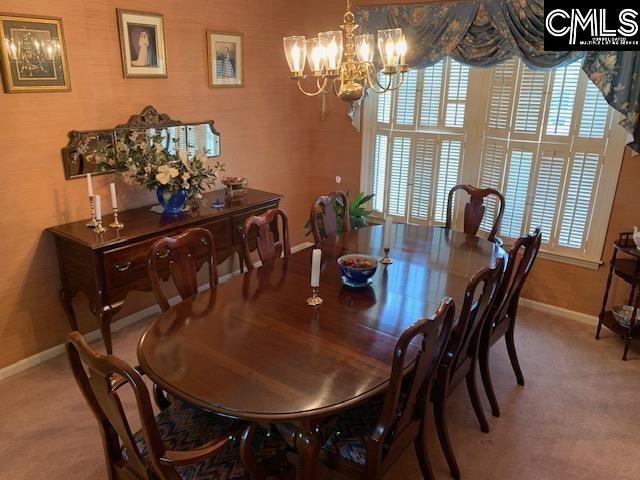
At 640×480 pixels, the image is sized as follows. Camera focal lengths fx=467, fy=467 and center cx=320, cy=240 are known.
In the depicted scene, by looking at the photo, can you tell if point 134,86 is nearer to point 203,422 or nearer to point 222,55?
point 222,55

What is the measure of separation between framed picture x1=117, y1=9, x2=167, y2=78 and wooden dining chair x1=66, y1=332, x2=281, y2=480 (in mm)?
2247

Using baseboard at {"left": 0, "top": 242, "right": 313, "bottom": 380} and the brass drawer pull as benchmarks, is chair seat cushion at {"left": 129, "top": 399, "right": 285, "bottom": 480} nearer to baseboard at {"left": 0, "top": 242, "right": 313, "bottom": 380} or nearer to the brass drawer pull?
the brass drawer pull

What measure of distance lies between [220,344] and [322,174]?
3081 millimetres

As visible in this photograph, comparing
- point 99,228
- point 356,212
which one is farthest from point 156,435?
point 356,212

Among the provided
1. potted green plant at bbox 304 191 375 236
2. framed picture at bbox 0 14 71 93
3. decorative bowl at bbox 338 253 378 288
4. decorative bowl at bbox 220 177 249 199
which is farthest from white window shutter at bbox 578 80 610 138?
framed picture at bbox 0 14 71 93

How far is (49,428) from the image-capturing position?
7.94 ft

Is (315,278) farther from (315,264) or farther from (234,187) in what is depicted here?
(234,187)

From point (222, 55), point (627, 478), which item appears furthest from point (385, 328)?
point (222, 55)

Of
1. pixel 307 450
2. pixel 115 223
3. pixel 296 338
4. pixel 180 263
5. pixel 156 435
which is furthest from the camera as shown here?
pixel 115 223

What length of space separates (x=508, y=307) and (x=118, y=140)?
264 centimetres

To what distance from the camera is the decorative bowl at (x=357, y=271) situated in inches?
87.6

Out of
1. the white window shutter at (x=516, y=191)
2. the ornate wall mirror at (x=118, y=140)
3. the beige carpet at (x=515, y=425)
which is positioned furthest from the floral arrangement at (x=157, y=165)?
the white window shutter at (x=516, y=191)

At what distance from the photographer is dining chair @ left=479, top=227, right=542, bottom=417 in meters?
2.33

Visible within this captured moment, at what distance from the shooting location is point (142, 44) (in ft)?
10.1
